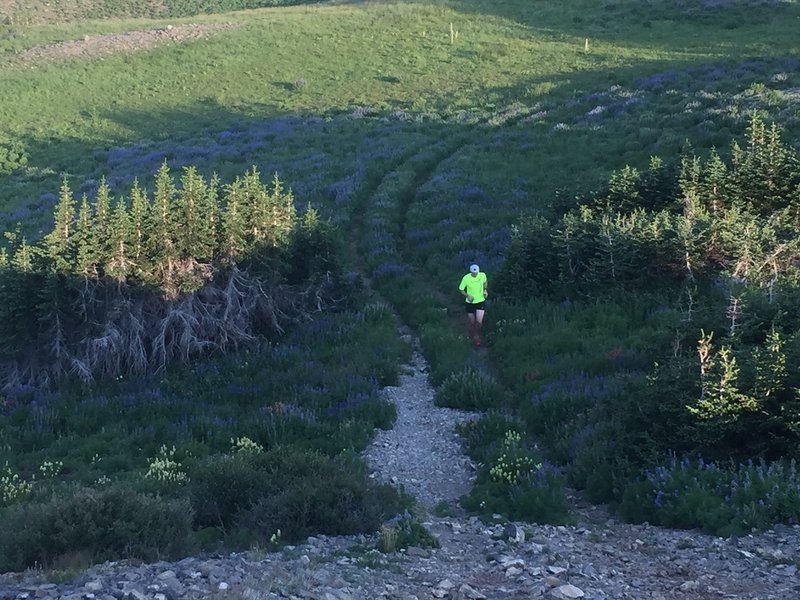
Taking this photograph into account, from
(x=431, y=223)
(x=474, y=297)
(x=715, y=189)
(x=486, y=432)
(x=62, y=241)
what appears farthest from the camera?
(x=431, y=223)

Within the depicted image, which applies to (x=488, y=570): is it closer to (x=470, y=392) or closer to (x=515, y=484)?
(x=515, y=484)

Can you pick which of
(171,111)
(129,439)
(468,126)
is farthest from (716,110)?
(171,111)

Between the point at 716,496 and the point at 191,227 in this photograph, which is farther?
the point at 191,227

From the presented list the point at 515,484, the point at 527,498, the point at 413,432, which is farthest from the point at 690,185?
the point at 527,498

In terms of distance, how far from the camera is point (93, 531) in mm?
7379

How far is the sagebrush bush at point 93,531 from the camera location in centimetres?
730

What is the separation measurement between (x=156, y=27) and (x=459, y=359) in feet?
179

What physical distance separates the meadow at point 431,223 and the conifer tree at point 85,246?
2.07 metres

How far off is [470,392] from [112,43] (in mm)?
49942

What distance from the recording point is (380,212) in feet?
74.9

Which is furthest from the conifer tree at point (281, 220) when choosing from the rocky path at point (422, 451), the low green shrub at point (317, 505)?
the low green shrub at point (317, 505)

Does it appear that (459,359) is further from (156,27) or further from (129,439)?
(156,27)

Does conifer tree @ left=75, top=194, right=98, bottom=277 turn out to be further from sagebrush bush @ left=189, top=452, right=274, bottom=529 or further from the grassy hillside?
the grassy hillside

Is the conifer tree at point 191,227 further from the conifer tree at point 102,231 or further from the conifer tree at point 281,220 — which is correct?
the conifer tree at point 281,220
